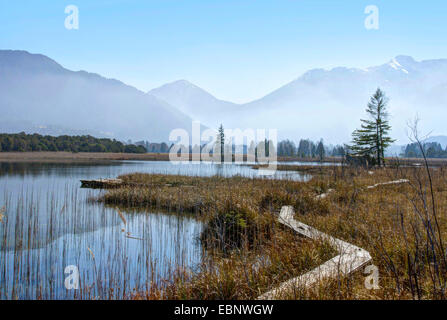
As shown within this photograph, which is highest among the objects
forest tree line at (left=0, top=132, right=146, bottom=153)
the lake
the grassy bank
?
forest tree line at (left=0, top=132, right=146, bottom=153)

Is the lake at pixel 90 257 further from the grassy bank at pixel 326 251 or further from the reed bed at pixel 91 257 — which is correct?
the grassy bank at pixel 326 251

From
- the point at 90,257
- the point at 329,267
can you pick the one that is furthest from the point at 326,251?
the point at 90,257

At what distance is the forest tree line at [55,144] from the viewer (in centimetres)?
7369

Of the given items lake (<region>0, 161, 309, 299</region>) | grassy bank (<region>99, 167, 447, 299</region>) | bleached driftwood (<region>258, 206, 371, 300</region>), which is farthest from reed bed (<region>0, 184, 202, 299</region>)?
bleached driftwood (<region>258, 206, 371, 300</region>)

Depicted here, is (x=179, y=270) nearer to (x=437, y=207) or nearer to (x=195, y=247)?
(x=195, y=247)

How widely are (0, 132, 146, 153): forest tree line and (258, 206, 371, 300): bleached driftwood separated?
281 ft

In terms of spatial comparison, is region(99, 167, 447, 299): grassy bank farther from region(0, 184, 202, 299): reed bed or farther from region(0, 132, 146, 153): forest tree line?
region(0, 132, 146, 153): forest tree line

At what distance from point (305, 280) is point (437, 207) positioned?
280 inches

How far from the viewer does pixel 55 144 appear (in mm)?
83875

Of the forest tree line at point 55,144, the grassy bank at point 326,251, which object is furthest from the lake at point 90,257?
the forest tree line at point 55,144

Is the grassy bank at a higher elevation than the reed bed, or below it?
higher

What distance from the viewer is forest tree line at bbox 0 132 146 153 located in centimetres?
7369
